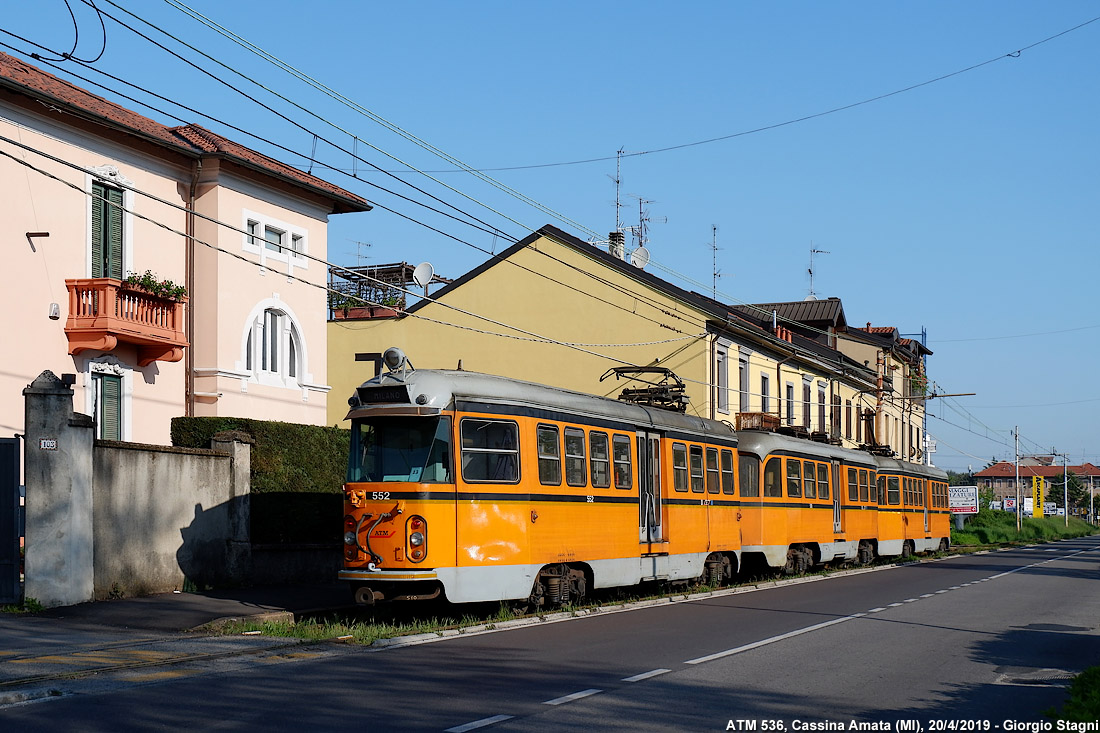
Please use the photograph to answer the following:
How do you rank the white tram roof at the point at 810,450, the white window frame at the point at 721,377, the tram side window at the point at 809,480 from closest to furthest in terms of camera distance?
the white tram roof at the point at 810,450 → the tram side window at the point at 809,480 → the white window frame at the point at 721,377

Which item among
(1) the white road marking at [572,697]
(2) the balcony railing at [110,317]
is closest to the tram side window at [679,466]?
(2) the balcony railing at [110,317]

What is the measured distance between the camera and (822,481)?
30719 millimetres

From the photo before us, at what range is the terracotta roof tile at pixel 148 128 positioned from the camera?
826 inches

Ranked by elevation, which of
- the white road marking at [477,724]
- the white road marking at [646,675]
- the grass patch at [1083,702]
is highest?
the grass patch at [1083,702]

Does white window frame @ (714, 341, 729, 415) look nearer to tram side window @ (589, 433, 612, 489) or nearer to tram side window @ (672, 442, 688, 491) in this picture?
tram side window @ (672, 442, 688, 491)

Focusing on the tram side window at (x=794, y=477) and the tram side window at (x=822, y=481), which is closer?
the tram side window at (x=794, y=477)

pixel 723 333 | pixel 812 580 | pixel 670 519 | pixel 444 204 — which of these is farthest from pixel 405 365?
pixel 723 333

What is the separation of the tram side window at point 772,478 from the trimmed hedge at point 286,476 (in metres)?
9.55

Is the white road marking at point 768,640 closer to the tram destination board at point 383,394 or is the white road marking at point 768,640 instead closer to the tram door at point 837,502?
the tram destination board at point 383,394

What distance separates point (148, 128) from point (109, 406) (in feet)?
19.1

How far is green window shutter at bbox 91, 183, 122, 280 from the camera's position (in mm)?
22797

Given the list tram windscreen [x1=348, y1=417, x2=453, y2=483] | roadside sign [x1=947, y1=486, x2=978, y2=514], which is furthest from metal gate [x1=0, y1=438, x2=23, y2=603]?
roadside sign [x1=947, y1=486, x2=978, y2=514]

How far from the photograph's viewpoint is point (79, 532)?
54.2ft

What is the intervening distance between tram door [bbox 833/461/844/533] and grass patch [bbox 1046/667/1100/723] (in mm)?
21837
